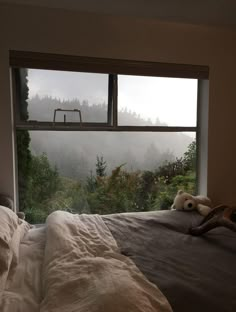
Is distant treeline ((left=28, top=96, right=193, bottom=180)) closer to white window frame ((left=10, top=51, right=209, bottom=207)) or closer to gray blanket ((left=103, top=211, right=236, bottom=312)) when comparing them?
white window frame ((left=10, top=51, right=209, bottom=207))

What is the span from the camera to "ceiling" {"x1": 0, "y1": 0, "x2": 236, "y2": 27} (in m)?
2.25

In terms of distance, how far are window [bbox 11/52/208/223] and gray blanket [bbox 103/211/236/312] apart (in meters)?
0.72

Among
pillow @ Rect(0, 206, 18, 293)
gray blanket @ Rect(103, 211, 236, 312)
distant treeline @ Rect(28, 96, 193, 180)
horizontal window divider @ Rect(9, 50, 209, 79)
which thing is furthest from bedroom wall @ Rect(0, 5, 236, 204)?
gray blanket @ Rect(103, 211, 236, 312)

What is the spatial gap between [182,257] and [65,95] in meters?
1.77

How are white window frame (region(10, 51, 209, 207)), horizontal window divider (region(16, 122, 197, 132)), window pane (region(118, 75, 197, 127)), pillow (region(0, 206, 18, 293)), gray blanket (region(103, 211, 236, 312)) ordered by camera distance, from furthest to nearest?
window pane (region(118, 75, 197, 127))
horizontal window divider (region(16, 122, 197, 132))
white window frame (region(10, 51, 209, 207))
pillow (region(0, 206, 18, 293))
gray blanket (region(103, 211, 236, 312))

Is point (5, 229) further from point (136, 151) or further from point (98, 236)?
point (136, 151)

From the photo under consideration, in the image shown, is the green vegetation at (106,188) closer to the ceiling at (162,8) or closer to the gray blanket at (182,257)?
the gray blanket at (182,257)

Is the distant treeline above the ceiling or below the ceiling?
below

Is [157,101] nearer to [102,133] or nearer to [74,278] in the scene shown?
[102,133]

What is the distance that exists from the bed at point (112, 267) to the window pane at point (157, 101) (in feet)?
4.06

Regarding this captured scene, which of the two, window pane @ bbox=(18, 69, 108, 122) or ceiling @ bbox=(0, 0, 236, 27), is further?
window pane @ bbox=(18, 69, 108, 122)

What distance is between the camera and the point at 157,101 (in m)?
2.88

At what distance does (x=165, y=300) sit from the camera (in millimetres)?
1004

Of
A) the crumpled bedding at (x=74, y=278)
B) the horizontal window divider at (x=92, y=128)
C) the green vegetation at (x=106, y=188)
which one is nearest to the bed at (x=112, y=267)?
the crumpled bedding at (x=74, y=278)
